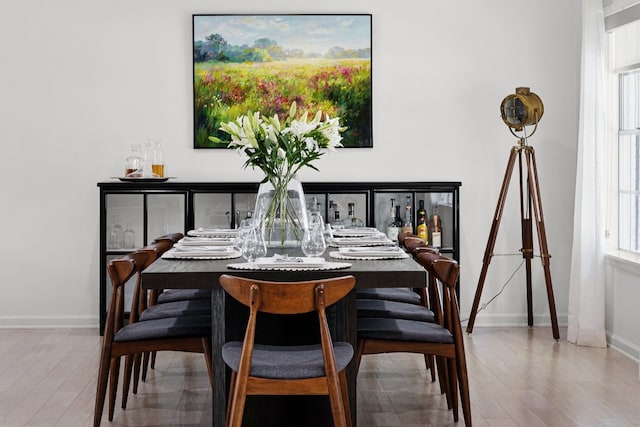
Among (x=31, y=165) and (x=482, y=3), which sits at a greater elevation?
(x=482, y=3)

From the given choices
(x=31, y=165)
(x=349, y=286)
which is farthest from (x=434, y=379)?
(x=31, y=165)

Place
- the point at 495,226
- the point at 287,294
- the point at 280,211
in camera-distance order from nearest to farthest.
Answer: the point at 287,294, the point at 280,211, the point at 495,226

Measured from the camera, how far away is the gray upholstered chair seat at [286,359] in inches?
114

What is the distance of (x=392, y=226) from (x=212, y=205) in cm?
129

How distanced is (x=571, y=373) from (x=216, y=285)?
8.02 feet

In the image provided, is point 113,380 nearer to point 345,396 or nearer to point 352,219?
point 345,396

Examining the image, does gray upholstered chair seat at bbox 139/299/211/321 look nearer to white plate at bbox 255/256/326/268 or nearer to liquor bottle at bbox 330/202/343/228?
white plate at bbox 255/256/326/268

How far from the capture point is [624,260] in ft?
17.1

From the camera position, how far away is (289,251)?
3797 millimetres

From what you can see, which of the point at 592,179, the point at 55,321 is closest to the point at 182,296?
the point at 55,321

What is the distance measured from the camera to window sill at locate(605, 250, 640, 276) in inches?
200

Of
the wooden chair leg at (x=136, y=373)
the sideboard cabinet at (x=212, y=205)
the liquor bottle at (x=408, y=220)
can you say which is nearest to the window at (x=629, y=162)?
the sideboard cabinet at (x=212, y=205)

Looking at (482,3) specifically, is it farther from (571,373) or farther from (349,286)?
(349,286)

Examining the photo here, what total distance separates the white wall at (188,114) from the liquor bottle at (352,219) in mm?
300
